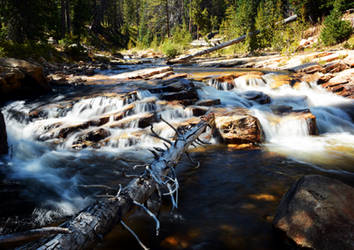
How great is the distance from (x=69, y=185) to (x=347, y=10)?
3234 centimetres

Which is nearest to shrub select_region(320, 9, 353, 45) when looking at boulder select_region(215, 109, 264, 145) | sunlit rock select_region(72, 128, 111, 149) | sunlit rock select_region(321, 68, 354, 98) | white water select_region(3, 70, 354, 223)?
sunlit rock select_region(321, 68, 354, 98)

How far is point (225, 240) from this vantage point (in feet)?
9.48

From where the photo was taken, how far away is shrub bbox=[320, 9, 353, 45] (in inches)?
806

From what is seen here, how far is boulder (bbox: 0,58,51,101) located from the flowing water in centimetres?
71

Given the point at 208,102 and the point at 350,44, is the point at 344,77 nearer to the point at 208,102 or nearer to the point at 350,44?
the point at 208,102

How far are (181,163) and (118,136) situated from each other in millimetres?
2665

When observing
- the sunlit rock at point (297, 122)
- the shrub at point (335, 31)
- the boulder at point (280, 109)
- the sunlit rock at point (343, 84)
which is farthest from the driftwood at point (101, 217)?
the shrub at point (335, 31)

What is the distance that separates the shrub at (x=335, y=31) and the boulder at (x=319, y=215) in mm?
23780

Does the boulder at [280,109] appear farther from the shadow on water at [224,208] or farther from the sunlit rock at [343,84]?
the sunlit rock at [343,84]

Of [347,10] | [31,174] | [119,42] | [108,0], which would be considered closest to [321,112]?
[31,174]

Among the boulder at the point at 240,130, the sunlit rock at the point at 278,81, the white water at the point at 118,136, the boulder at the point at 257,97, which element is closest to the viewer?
the white water at the point at 118,136

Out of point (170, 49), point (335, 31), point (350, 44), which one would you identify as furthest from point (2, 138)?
point (170, 49)

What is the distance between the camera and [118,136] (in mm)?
7246

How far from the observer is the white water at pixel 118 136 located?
16.8 feet
